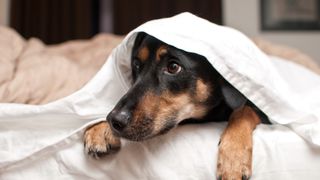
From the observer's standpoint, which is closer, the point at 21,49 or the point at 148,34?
the point at 148,34

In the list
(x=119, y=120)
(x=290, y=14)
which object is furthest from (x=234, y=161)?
(x=290, y=14)

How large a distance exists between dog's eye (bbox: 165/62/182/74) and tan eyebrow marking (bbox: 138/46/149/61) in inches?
3.2

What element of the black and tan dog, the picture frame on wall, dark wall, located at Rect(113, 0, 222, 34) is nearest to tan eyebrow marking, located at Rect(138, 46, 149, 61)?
the black and tan dog

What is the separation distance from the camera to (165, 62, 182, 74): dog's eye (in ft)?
3.37

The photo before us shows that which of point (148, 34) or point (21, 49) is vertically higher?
point (148, 34)

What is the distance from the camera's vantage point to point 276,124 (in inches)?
43.1

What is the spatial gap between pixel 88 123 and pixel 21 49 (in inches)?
41.6

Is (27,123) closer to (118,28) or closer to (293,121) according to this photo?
(293,121)

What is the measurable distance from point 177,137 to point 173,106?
8cm

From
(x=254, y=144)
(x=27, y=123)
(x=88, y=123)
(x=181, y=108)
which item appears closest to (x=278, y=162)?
(x=254, y=144)

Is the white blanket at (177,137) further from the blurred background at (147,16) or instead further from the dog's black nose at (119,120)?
the blurred background at (147,16)

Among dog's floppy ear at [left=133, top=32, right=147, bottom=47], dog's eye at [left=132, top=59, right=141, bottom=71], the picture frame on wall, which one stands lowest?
the picture frame on wall

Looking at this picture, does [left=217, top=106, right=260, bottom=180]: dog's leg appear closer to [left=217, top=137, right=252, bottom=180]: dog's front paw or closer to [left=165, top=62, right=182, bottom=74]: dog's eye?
[left=217, top=137, right=252, bottom=180]: dog's front paw

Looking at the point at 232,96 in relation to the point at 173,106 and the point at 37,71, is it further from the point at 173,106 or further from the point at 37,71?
the point at 37,71
